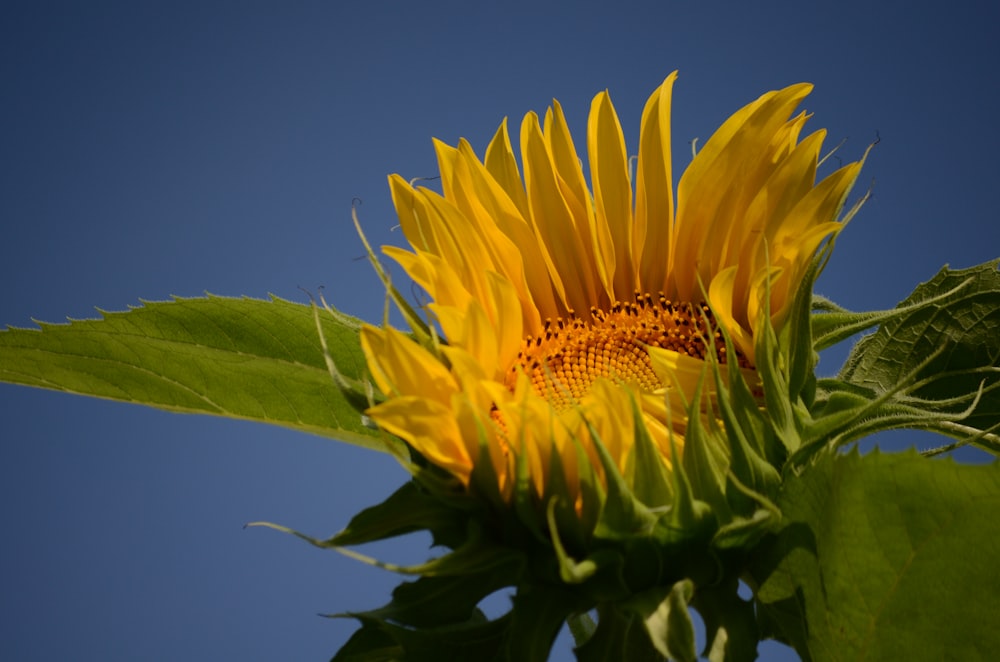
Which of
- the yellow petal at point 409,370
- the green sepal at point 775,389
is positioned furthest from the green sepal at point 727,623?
the yellow petal at point 409,370

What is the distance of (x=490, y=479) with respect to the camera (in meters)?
1.40

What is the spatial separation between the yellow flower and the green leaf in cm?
38

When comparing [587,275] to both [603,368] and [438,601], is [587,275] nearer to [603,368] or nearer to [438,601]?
[603,368]

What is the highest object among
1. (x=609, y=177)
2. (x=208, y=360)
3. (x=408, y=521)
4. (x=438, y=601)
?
(x=609, y=177)

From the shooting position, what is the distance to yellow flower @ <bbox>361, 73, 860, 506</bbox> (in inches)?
56.9

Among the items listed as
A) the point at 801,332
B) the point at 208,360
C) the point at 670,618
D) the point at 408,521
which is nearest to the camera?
the point at 670,618

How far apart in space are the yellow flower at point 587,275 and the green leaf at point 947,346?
0.38 metres

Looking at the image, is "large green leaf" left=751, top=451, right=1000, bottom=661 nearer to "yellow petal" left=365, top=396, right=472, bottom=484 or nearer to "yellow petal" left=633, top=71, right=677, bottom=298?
"yellow petal" left=365, top=396, right=472, bottom=484

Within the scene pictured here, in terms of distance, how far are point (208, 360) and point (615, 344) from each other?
838mm

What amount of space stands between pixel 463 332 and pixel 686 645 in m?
0.55

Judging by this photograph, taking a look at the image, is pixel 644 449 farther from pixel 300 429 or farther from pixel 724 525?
pixel 300 429

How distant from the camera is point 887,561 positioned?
53.7 inches

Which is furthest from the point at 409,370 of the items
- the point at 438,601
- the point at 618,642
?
the point at 618,642

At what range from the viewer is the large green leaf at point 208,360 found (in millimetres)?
1994
